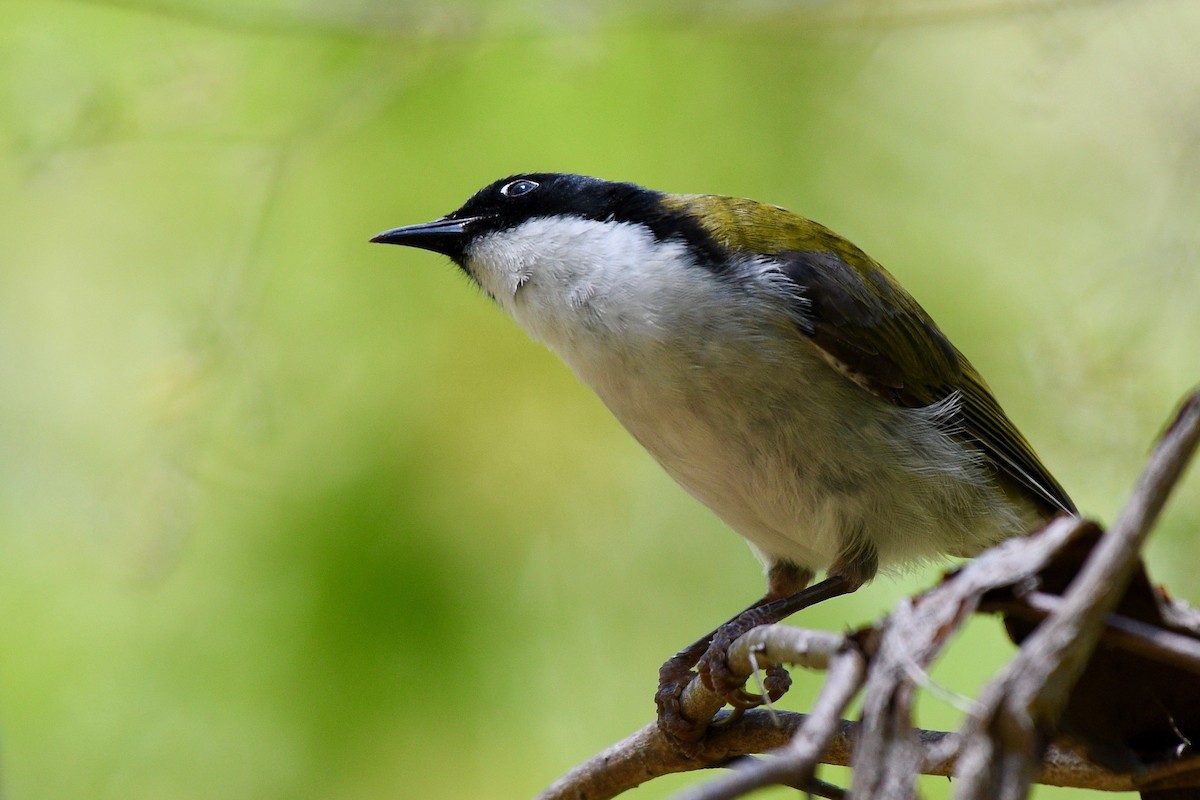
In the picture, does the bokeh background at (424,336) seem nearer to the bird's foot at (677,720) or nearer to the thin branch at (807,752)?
the bird's foot at (677,720)

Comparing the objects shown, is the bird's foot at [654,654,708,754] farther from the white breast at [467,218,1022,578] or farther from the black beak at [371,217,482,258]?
the black beak at [371,217,482,258]

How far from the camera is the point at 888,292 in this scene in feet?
12.1

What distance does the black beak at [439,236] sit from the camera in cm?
365

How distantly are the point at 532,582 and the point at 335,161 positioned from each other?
197 centimetres

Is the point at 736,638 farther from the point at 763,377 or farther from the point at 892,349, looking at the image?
the point at 892,349

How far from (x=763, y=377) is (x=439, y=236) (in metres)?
1.14

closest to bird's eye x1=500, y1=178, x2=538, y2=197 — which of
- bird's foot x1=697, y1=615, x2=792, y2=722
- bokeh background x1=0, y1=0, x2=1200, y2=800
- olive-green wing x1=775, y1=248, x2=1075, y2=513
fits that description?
olive-green wing x1=775, y1=248, x2=1075, y2=513

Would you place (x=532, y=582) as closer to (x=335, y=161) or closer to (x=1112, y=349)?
(x=335, y=161)

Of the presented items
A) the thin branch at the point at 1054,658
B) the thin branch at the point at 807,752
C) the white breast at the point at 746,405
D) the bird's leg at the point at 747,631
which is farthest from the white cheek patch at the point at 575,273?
the thin branch at the point at 1054,658

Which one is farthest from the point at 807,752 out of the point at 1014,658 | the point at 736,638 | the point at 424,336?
the point at 424,336

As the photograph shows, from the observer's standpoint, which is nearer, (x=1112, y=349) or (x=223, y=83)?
(x=1112, y=349)

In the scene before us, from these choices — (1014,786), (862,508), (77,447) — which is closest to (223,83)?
(77,447)

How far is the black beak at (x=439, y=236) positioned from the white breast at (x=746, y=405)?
0.95 feet

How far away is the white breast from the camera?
9.95ft
